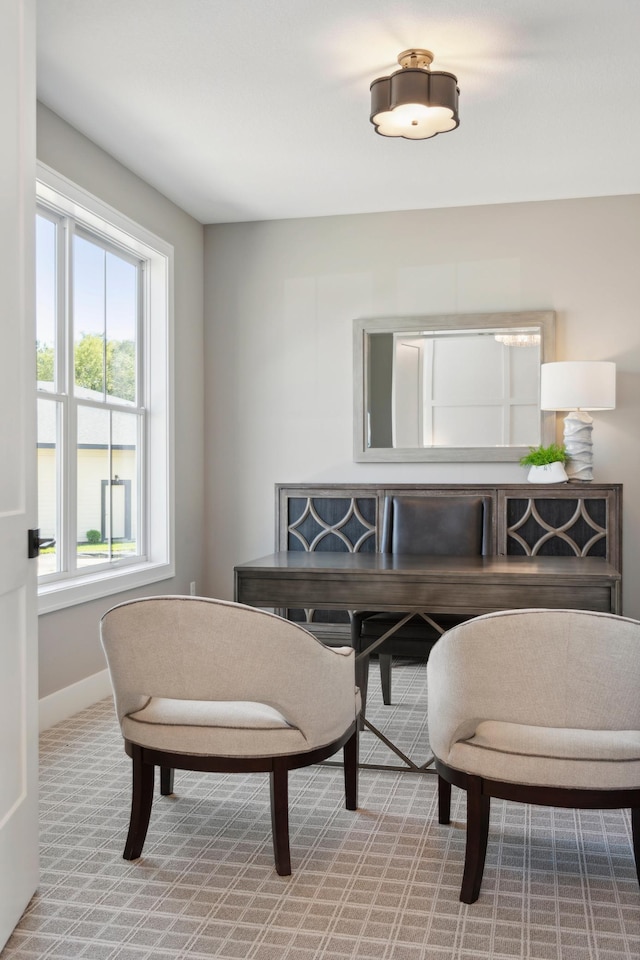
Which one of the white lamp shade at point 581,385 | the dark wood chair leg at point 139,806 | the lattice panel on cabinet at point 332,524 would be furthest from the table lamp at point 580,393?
the dark wood chair leg at point 139,806

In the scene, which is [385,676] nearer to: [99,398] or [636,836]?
[636,836]

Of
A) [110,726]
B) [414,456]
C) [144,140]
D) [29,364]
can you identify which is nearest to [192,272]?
[144,140]

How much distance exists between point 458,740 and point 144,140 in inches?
128

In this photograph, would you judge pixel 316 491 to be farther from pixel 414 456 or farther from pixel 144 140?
pixel 144 140

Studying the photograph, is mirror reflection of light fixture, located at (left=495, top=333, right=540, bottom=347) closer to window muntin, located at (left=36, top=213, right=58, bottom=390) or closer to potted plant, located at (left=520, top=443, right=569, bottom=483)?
potted plant, located at (left=520, top=443, right=569, bottom=483)

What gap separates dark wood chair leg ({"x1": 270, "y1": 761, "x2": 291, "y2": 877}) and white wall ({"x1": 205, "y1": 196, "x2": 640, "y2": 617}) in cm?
319

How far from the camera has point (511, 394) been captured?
5.11m

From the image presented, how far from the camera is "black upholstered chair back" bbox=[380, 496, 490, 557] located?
3.94 metres

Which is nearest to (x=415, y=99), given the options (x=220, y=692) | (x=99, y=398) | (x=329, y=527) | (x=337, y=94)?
(x=337, y=94)

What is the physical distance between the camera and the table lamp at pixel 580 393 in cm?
462

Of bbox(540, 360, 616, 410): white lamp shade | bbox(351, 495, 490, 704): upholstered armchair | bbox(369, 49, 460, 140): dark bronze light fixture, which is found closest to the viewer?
bbox(369, 49, 460, 140): dark bronze light fixture

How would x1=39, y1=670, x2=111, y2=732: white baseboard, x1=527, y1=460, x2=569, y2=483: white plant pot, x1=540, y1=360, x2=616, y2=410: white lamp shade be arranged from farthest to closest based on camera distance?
x1=527, y1=460, x2=569, y2=483: white plant pot, x1=540, y1=360, x2=616, y2=410: white lamp shade, x1=39, y1=670, x2=111, y2=732: white baseboard

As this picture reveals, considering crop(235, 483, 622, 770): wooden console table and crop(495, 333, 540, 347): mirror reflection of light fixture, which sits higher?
crop(495, 333, 540, 347): mirror reflection of light fixture

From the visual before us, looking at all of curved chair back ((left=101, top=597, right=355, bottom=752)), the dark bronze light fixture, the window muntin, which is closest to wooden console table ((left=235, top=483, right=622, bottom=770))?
curved chair back ((left=101, top=597, right=355, bottom=752))
